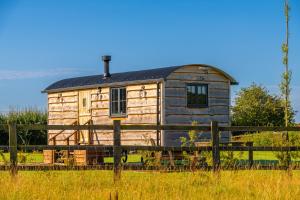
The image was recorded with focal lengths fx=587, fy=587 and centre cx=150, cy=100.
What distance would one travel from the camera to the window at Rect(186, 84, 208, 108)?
81.3ft

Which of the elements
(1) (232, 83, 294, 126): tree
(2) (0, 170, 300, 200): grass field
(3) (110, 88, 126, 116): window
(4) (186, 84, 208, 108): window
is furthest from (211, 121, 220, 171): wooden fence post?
(1) (232, 83, 294, 126): tree

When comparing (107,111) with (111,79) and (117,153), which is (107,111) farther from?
(117,153)

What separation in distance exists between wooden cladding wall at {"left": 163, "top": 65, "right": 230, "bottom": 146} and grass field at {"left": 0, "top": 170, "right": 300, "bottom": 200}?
1081 cm

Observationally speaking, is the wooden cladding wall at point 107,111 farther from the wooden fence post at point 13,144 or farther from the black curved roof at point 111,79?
the wooden fence post at point 13,144

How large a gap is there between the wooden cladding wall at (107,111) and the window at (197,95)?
1.49 metres

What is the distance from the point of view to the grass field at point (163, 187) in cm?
976

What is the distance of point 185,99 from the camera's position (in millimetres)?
24547

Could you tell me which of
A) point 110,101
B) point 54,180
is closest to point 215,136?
point 54,180

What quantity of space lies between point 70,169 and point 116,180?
162 centimetres

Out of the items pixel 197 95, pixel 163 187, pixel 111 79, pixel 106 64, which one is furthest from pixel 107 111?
pixel 163 187

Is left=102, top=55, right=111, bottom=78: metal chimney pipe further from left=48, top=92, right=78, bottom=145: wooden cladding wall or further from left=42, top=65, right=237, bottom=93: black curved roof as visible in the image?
left=48, top=92, right=78, bottom=145: wooden cladding wall

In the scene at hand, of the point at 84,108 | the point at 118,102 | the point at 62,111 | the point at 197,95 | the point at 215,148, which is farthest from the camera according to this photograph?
the point at 62,111

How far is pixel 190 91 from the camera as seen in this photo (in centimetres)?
2480

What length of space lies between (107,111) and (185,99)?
4.12 metres
